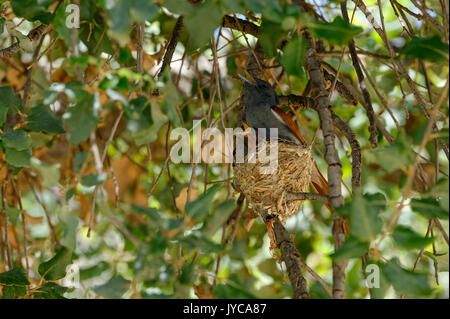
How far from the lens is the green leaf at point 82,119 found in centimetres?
156

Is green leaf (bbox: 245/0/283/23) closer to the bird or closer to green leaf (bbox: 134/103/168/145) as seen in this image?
green leaf (bbox: 134/103/168/145)

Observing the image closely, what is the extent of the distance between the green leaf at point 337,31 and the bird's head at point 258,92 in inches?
57.3

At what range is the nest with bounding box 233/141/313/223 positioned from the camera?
2643mm

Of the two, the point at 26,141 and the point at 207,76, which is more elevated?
the point at 207,76

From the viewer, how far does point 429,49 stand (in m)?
1.58

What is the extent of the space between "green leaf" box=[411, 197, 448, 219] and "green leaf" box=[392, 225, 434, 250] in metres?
0.13

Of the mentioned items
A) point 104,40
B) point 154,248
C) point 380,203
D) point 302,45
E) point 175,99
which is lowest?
point 154,248

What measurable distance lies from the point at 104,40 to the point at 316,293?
5.78 feet

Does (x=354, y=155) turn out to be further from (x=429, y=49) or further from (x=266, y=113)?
(x=266, y=113)

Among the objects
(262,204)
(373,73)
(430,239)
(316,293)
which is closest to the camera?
(430,239)

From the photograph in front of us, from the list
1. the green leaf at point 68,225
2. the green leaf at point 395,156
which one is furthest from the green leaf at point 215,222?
the green leaf at point 395,156

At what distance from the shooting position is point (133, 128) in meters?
1.63

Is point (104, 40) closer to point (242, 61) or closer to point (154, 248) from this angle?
point (154, 248)
